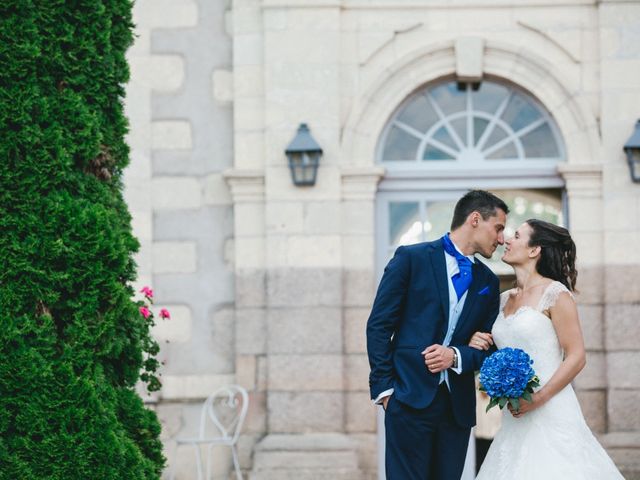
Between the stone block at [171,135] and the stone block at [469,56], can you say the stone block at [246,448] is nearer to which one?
the stone block at [171,135]

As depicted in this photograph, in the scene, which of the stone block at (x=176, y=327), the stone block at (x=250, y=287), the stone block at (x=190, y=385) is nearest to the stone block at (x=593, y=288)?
the stone block at (x=250, y=287)

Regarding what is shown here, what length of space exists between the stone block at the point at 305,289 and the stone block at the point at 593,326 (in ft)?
5.51

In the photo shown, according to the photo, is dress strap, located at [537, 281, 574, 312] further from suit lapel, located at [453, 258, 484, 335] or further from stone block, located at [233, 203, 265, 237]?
stone block, located at [233, 203, 265, 237]

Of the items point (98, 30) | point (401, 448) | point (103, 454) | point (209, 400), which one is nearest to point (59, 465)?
point (103, 454)

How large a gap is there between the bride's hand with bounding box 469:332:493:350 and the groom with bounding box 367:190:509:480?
0.10 ft

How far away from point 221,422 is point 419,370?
10.7ft

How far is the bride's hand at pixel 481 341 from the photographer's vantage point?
4.69m

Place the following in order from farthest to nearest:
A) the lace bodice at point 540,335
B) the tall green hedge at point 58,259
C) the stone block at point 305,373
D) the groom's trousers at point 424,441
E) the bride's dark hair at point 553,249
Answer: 1. the stone block at point 305,373
2. the bride's dark hair at point 553,249
3. the lace bodice at point 540,335
4. the groom's trousers at point 424,441
5. the tall green hedge at point 58,259

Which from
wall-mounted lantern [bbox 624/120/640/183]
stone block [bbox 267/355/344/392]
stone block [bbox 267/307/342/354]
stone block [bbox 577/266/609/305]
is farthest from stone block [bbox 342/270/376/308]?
wall-mounted lantern [bbox 624/120/640/183]

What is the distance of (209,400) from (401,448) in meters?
2.88

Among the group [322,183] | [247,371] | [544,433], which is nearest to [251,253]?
[322,183]

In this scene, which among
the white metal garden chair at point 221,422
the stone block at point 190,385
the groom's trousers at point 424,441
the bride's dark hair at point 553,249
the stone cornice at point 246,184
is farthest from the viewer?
the stone block at point 190,385

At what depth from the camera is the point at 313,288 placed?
737 centimetres

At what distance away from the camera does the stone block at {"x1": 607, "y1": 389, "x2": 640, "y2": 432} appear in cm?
721
